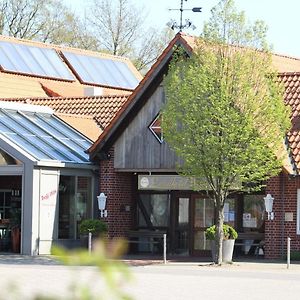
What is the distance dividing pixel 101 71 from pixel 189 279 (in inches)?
1033

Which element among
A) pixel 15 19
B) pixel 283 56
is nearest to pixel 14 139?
pixel 283 56

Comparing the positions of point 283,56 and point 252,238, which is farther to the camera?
point 283,56

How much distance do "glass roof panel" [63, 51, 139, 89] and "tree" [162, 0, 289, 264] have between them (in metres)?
18.6

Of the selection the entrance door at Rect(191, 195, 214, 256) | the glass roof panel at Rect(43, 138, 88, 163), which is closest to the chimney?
the glass roof panel at Rect(43, 138, 88, 163)

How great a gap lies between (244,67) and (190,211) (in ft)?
20.8

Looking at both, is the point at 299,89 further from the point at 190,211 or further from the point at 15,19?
the point at 15,19

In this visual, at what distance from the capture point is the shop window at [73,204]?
101 ft

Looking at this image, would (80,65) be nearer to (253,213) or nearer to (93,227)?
(93,227)

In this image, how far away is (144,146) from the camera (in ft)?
99.1

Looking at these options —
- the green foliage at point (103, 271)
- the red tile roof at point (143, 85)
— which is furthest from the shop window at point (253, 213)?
the green foliage at point (103, 271)

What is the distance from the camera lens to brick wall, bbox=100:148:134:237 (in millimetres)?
31109

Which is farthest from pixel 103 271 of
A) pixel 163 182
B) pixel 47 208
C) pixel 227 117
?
pixel 163 182

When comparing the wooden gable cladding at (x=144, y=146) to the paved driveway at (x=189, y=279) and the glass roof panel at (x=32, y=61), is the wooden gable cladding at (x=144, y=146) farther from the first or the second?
the glass roof panel at (x=32, y=61)

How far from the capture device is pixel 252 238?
94.8ft
